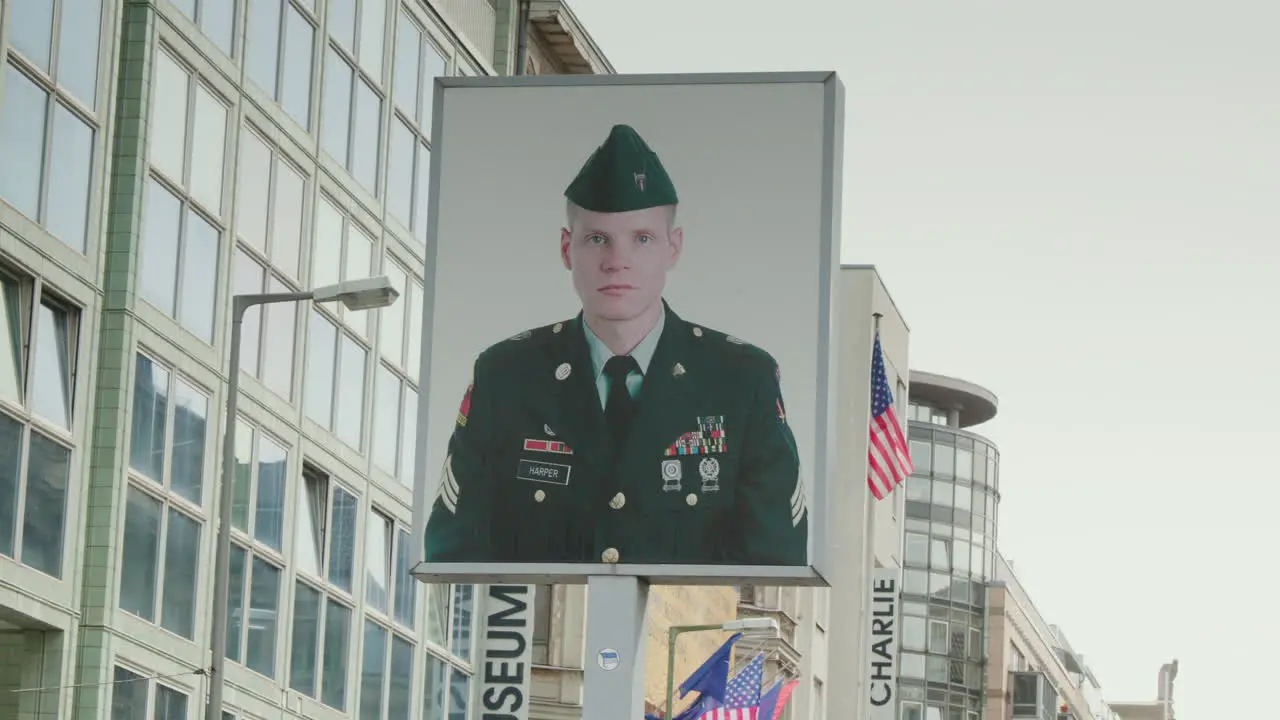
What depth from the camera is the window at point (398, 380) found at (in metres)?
40.6

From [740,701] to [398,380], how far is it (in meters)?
7.68

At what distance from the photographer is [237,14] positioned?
34344mm

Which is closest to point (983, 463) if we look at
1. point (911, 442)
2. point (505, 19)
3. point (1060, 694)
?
point (911, 442)

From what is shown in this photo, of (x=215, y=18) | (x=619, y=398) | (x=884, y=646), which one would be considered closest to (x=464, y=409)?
(x=619, y=398)

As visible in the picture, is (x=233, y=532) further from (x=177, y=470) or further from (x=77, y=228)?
(x=77, y=228)

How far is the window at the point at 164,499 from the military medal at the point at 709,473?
12349mm

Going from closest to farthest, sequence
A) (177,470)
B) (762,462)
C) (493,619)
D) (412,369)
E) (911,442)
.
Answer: (762,462) < (177,470) < (412,369) < (493,619) < (911,442)

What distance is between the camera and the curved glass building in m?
106

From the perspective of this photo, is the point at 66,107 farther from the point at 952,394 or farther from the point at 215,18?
the point at 952,394

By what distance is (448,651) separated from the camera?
1724 inches

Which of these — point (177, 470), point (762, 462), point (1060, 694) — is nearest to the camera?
point (762, 462)

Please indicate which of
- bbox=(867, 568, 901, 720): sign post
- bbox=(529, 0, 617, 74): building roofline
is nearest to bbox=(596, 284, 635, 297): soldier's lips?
bbox=(529, 0, 617, 74): building roofline

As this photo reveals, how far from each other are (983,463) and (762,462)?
9240 centimetres

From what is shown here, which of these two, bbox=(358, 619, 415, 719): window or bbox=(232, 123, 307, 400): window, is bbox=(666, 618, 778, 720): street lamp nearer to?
bbox=(358, 619, 415, 719): window
